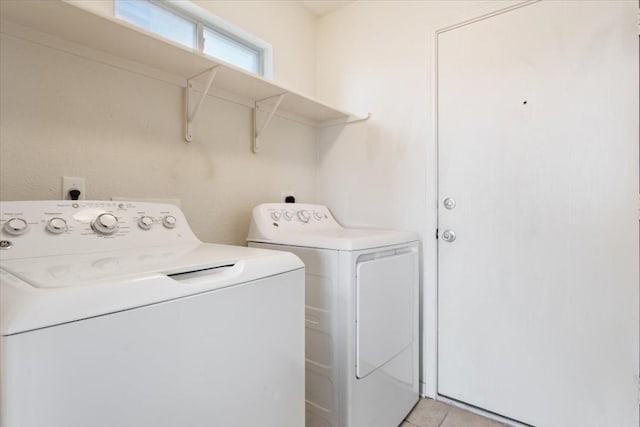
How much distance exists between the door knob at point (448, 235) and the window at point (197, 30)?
1.47 meters

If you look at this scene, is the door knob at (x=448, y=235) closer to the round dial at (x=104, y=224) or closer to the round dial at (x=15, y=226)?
the round dial at (x=104, y=224)

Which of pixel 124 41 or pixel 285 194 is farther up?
pixel 124 41

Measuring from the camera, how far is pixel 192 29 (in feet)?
5.81

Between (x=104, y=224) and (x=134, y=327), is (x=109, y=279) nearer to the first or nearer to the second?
(x=134, y=327)

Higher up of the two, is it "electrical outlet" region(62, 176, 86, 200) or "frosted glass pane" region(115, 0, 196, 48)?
"frosted glass pane" region(115, 0, 196, 48)

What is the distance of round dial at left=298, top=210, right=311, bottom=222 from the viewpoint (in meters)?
1.88

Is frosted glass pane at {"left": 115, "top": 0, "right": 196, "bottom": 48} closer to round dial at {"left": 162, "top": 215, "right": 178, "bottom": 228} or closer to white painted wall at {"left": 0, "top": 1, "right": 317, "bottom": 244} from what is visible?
white painted wall at {"left": 0, "top": 1, "right": 317, "bottom": 244}

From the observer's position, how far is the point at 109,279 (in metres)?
0.65

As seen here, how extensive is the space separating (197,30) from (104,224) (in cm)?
127

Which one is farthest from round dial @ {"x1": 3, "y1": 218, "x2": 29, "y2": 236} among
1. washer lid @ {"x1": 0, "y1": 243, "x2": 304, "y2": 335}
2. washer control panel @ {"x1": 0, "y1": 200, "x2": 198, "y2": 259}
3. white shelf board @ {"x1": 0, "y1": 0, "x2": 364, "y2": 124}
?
white shelf board @ {"x1": 0, "y1": 0, "x2": 364, "y2": 124}

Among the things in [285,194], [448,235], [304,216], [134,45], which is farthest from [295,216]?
[134,45]

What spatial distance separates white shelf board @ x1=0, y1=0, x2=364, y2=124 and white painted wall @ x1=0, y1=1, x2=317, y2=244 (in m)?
0.07

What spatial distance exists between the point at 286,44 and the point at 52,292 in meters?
2.10

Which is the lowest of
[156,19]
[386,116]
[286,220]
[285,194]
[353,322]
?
[353,322]
